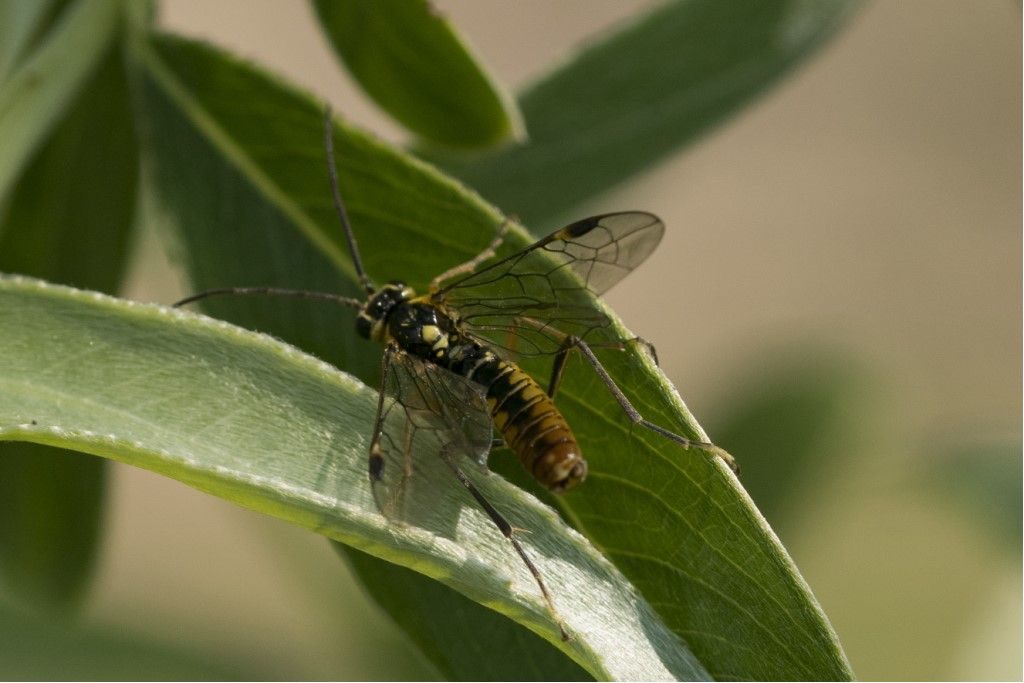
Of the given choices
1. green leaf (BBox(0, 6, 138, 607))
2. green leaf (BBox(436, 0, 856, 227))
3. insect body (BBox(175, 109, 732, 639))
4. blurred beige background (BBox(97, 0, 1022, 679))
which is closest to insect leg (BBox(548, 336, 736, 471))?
insect body (BBox(175, 109, 732, 639))

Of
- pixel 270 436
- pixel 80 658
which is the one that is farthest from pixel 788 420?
pixel 270 436

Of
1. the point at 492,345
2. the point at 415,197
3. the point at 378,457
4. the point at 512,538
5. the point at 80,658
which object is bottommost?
the point at 80,658

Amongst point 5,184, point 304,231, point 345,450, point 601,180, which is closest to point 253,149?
point 304,231

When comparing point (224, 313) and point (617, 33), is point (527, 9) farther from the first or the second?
point (224, 313)

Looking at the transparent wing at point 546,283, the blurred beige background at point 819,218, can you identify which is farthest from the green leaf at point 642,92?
the blurred beige background at point 819,218

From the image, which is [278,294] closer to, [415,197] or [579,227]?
[415,197]

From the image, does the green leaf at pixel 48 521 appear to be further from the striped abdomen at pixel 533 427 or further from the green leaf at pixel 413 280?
the striped abdomen at pixel 533 427

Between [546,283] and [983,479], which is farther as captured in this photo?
[983,479]
